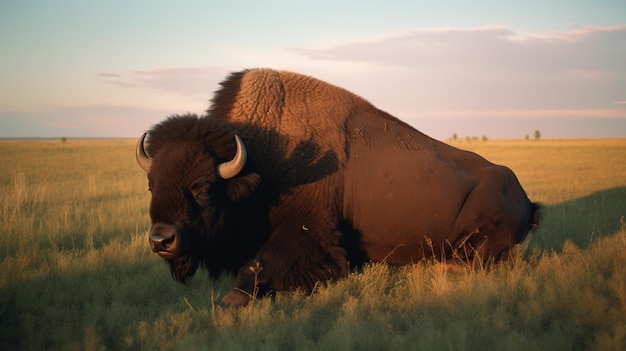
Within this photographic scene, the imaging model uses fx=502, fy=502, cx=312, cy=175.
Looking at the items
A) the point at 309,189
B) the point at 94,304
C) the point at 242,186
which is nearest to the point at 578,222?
the point at 309,189

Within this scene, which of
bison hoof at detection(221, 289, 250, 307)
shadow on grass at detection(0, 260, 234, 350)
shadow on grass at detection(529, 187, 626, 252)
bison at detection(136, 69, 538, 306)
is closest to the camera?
shadow on grass at detection(0, 260, 234, 350)

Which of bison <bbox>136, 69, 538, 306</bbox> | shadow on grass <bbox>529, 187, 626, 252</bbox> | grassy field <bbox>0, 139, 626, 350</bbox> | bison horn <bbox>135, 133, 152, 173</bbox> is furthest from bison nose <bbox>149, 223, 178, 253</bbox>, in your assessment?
shadow on grass <bbox>529, 187, 626, 252</bbox>

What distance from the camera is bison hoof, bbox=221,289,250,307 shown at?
487 cm

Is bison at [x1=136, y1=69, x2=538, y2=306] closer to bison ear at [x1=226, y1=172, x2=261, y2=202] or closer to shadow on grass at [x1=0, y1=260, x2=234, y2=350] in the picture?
bison ear at [x1=226, y1=172, x2=261, y2=202]

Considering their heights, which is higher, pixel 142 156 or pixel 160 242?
pixel 142 156

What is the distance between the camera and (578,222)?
941 cm

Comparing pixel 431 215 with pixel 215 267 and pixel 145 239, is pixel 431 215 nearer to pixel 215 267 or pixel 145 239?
pixel 215 267

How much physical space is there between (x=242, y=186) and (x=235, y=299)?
1116 millimetres

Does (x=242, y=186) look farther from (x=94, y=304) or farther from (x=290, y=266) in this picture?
(x=94, y=304)

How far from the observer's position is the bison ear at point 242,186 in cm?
510

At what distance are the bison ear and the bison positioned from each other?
0.01 m

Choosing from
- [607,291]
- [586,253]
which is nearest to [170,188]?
[607,291]

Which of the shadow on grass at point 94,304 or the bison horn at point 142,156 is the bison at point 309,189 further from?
the shadow on grass at point 94,304

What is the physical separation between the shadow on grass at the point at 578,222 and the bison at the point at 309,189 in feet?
5.66
